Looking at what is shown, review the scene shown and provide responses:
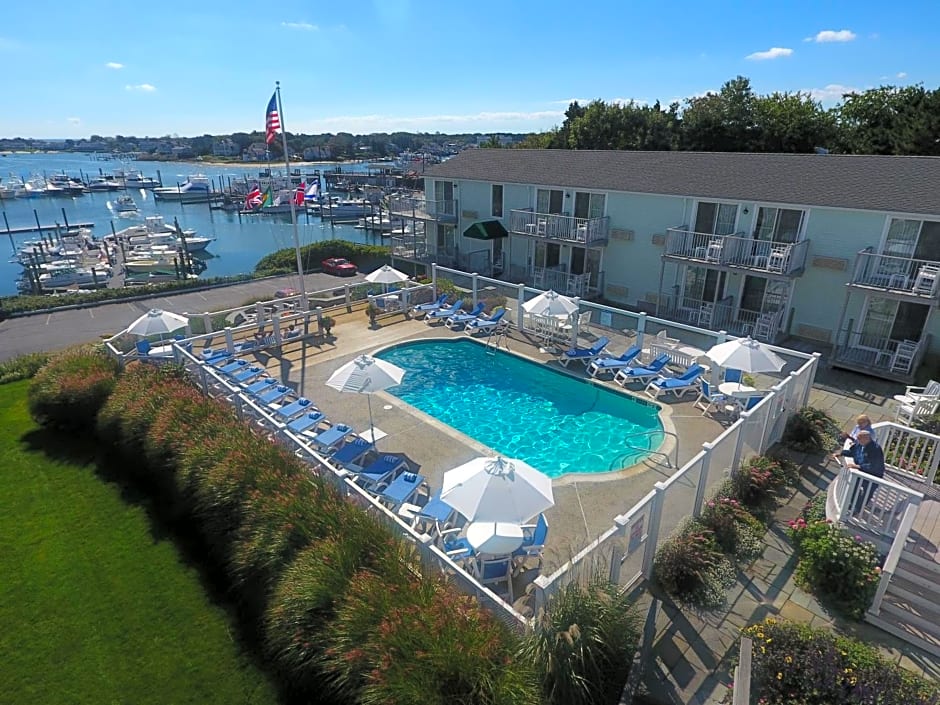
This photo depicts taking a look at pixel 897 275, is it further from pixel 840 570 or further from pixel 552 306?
pixel 840 570

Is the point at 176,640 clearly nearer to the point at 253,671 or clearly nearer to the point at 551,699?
the point at 253,671

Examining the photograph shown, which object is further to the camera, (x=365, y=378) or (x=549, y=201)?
(x=549, y=201)

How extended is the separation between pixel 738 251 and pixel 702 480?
1334 cm

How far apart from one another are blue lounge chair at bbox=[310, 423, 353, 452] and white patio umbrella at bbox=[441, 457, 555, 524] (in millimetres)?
4298

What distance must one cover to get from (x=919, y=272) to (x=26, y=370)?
28964 mm

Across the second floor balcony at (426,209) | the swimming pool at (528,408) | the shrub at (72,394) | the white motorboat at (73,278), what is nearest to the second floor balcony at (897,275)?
the swimming pool at (528,408)

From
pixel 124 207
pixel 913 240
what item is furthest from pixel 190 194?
pixel 913 240

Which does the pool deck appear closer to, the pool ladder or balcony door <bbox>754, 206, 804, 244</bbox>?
the pool ladder

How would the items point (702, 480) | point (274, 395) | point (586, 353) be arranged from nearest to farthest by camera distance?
point (702, 480) < point (274, 395) < point (586, 353)

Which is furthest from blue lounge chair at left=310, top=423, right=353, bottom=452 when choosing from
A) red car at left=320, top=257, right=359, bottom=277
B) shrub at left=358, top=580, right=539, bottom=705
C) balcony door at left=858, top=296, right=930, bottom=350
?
red car at left=320, top=257, right=359, bottom=277

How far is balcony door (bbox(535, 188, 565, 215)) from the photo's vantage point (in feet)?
81.5

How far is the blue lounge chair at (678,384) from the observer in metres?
14.2

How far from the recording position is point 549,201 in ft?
82.8

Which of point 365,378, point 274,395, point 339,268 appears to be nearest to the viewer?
point 365,378
